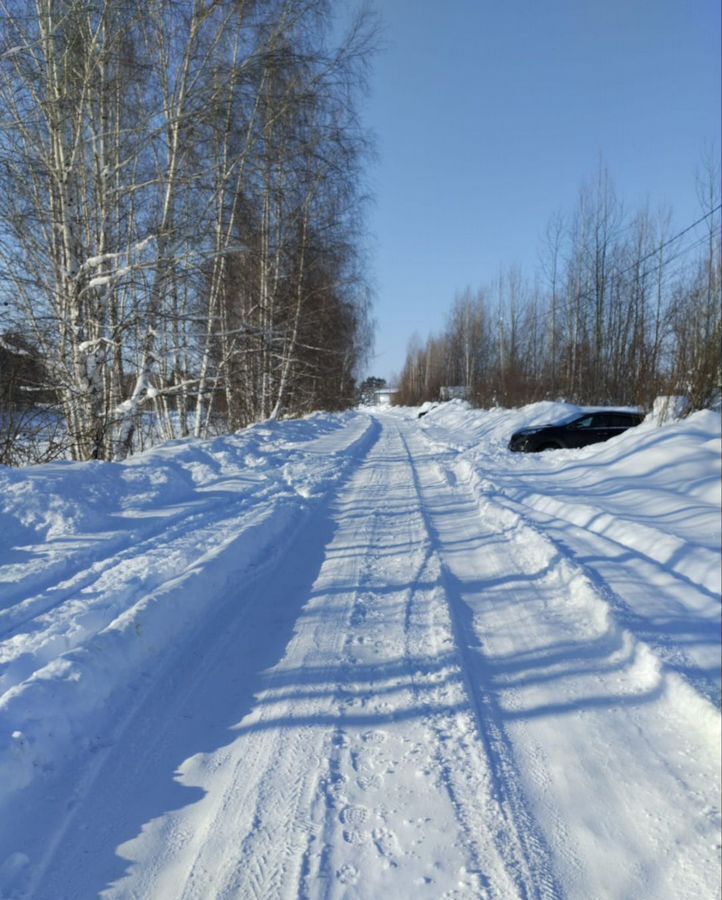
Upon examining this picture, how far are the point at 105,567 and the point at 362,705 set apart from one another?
2.90 meters

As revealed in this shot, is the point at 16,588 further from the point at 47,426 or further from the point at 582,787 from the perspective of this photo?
the point at 47,426

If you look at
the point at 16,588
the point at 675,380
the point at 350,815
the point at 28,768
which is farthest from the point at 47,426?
the point at 675,380

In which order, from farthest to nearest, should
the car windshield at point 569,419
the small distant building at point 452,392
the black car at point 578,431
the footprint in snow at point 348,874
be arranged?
the small distant building at point 452,392 < the car windshield at point 569,419 < the black car at point 578,431 < the footprint in snow at point 348,874

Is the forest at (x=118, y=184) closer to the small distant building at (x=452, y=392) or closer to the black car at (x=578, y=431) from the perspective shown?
the black car at (x=578, y=431)

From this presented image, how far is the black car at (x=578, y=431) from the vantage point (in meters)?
13.0

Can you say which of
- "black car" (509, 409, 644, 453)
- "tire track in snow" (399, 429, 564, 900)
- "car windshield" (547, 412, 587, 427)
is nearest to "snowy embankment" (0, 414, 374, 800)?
"tire track in snow" (399, 429, 564, 900)

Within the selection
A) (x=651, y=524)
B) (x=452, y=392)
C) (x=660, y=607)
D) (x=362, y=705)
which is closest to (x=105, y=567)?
(x=362, y=705)

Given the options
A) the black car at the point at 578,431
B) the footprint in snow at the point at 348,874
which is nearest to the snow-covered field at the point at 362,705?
the footprint in snow at the point at 348,874

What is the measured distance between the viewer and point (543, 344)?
3656 centimetres

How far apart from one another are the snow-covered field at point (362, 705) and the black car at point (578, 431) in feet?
24.5

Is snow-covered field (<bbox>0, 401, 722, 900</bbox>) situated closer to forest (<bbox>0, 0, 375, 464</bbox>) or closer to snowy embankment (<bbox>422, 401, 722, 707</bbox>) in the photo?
snowy embankment (<bbox>422, 401, 722, 707</bbox>)

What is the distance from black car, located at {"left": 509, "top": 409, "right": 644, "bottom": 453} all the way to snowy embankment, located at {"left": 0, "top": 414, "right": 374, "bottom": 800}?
6435mm

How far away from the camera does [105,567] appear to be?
465 cm

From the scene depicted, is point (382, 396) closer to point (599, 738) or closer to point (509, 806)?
point (599, 738)
